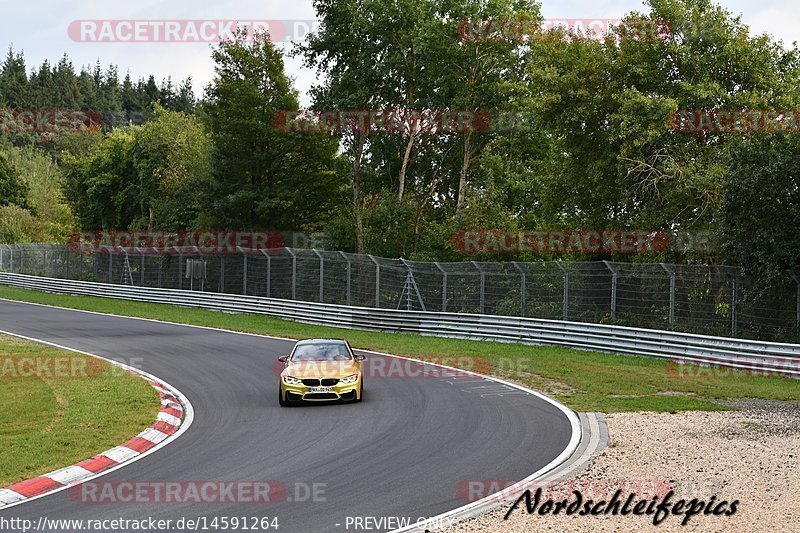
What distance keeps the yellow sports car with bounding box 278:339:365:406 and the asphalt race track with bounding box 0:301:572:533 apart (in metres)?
0.26

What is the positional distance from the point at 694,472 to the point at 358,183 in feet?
127

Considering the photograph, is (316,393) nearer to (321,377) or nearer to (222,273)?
(321,377)

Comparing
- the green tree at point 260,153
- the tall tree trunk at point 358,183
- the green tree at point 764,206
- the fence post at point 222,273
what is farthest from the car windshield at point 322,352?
the green tree at point 260,153

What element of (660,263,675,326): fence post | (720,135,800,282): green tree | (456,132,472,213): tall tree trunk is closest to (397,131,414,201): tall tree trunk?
(456,132,472,213): tall tree trunk

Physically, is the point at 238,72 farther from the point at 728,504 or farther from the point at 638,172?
the point at 728,504

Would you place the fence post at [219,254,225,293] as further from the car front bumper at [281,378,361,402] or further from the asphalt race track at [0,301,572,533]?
the car front bumper at [281,378,361,402]

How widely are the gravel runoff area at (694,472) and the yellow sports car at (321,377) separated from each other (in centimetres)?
499

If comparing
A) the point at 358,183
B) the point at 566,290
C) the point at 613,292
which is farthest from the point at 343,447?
the point at 358,183

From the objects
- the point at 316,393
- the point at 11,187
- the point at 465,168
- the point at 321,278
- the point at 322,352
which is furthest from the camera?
the point at 11,187

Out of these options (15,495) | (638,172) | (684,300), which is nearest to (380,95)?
(638,172)

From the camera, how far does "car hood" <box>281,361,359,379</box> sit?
1650cm

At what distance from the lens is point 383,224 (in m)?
43.7

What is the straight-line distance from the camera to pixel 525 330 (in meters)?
27.4

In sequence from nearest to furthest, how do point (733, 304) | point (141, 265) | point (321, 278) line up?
point (733, 304), point (321, 278), point (141, 265)
